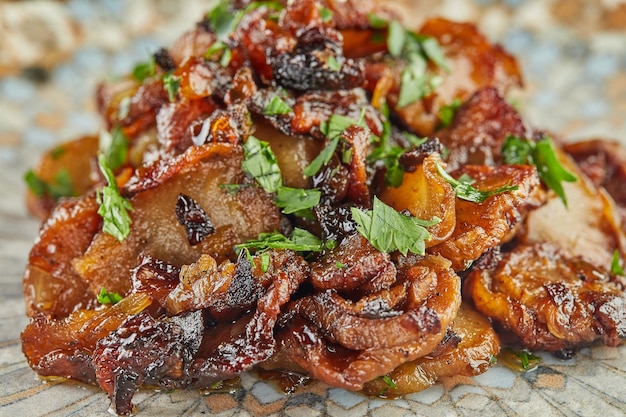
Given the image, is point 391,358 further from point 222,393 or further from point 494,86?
point 494,86

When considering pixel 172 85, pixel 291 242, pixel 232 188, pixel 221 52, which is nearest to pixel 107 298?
pixel 232 188

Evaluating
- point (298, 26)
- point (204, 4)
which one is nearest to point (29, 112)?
point (204, 4)

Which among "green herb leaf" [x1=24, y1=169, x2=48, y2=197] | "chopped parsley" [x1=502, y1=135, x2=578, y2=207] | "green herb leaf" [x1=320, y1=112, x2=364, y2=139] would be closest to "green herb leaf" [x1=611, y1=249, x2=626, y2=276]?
"chopped parsley" [x1=502, y1=135, x2=578, y2=207]

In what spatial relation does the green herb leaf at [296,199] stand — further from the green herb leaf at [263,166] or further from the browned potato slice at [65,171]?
the browned potato slice at [65,171]

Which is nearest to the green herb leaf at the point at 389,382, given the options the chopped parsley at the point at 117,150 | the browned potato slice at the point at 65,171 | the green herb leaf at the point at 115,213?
the green herb leaf at the point at 115,213

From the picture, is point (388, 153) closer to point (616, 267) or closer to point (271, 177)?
point (271, 177)

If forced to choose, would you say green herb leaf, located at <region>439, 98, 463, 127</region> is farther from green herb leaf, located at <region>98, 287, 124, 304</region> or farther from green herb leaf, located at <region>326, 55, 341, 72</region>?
green herb leaf, located at <region>98, 287, 124, 304</region>
